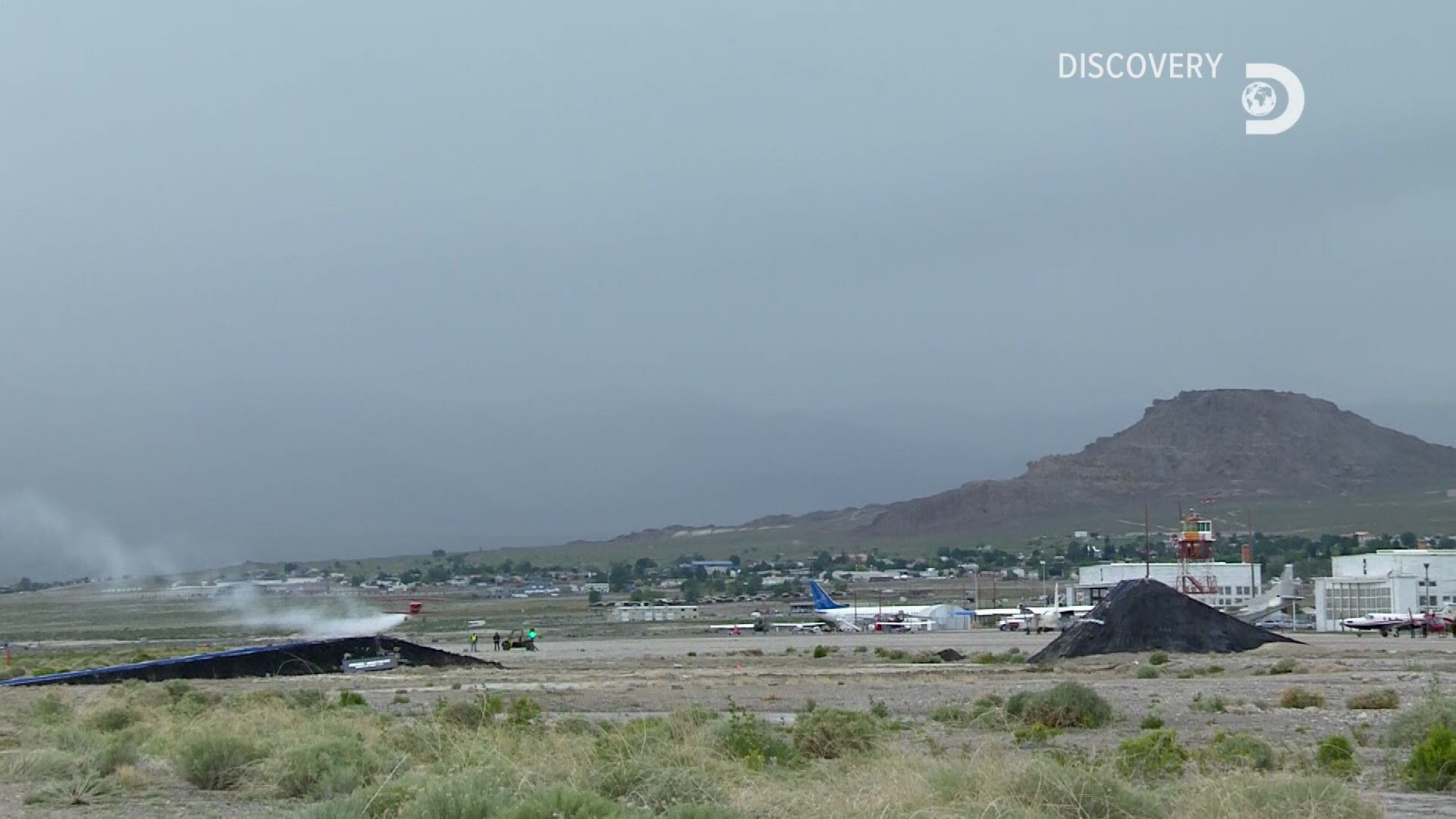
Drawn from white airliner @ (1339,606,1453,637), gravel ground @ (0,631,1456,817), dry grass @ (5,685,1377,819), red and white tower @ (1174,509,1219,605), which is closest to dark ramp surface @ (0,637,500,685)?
gravel ground @ (0,631,1456,817)

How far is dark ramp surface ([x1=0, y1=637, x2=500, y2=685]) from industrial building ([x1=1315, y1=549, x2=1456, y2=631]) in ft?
221

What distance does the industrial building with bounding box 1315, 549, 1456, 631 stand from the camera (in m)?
101

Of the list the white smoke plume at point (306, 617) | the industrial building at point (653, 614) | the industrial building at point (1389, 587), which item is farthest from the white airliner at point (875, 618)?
the white smoke plume at point (306, 617)

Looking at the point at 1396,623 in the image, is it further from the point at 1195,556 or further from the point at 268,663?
the point at 268,663

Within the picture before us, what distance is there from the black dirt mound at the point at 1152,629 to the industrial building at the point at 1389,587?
4704 centimetres

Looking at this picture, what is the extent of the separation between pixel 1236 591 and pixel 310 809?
386ft

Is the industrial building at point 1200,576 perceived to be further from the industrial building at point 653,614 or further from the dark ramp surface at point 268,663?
the dark ramp surface at point 268,663

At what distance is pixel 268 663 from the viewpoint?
4838 centimetres

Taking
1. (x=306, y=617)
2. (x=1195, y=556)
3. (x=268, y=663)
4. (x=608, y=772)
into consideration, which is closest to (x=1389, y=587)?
(x=1195, y=556)

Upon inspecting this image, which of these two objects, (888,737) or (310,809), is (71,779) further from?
(888,737)

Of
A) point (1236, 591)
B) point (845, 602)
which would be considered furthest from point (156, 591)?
point (1236, 591)

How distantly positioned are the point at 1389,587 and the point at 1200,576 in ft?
52.5

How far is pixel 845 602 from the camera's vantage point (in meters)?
157

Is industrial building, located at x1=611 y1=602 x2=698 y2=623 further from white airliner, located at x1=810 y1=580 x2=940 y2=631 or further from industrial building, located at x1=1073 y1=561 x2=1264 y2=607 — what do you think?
industrial building, located at x1=1073 y1=561 x2=1264 y2=607
